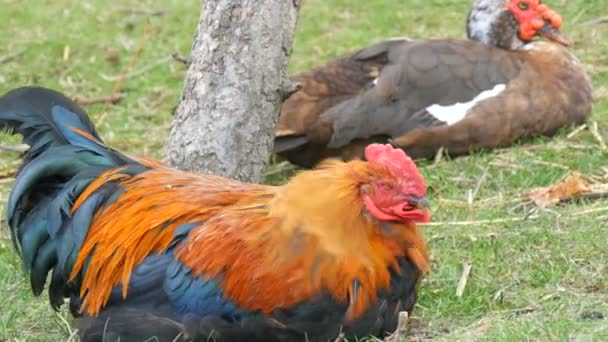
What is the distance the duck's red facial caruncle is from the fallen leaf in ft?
7.51

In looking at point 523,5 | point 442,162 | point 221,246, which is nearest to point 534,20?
point 523,5

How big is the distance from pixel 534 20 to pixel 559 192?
249cm

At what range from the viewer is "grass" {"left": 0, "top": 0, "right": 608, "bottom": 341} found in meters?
5.14

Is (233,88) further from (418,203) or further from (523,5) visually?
(523,5)

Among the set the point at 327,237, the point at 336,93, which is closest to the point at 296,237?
the point at 327,237

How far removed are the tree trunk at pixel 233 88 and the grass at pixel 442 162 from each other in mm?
1059

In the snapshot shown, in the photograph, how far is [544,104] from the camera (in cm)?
817

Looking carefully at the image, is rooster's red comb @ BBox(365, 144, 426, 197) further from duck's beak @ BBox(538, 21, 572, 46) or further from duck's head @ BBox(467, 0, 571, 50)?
duck's beak @ BBox(538, 21, 572, 46)

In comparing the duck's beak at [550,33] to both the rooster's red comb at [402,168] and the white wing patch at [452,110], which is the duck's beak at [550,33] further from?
the rooster's red comb at [402,168]

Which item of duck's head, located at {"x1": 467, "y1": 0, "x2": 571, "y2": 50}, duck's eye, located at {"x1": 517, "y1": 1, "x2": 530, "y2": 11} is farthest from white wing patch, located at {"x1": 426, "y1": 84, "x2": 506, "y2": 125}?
duck's eye, located at {"x1": 517, "y1": 1, "x2": 530, "y2": 11}

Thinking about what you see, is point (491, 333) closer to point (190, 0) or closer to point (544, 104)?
point (544, 104)

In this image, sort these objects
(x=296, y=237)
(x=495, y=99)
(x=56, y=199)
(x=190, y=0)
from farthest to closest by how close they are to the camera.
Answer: (x=190, y=0)
(x=495, y=99)
(x=56, y=199)
(x=296, y=237)

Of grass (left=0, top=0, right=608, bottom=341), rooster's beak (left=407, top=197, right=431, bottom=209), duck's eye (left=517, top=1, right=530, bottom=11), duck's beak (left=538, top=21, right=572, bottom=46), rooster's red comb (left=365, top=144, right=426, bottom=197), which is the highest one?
rooster's red comb (left=365, top=144, right=426, bottom=197)

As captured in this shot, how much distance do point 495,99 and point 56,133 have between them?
3826 millimetres
